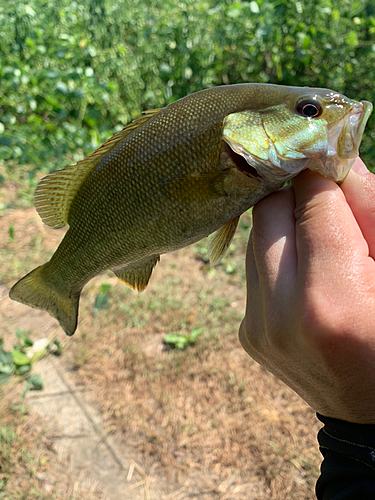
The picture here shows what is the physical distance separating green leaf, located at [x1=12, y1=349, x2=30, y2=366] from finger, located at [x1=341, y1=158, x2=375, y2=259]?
2.08 meters

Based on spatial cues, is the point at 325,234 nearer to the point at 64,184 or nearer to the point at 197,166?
the point at 197,166

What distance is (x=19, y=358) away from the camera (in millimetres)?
2461

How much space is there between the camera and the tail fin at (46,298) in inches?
61.9

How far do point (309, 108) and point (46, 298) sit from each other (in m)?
1.12

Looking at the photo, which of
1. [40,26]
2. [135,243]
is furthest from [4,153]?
[135,243]

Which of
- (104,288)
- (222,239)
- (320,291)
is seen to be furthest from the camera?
(104,288)

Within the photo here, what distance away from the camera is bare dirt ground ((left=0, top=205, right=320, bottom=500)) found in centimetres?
209

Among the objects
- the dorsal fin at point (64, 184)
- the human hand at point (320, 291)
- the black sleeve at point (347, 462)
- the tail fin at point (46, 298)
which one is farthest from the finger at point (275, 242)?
the tail fin at point (46, 298)

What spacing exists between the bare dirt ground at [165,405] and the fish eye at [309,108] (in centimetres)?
175

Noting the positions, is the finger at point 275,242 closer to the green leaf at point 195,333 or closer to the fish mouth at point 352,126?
the fish mouth at point 352,126

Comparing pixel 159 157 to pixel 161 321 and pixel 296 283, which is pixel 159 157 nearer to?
pixel 296 283

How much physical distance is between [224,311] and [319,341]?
2048 mm

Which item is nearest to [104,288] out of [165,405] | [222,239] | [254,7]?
[165,405]

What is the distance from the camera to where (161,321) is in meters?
2.90
